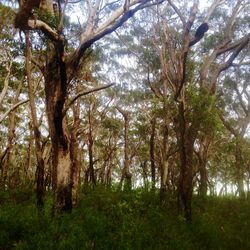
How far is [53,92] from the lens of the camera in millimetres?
10273

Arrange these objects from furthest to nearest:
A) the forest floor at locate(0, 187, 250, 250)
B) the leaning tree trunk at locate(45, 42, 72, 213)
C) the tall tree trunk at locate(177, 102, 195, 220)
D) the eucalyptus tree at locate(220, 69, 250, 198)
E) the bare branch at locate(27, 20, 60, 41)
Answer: the eucalyptus tree at locate(220, 69, 250, 198) < the tall tree trunk at locate(177, 102, 195, 220) < the leaning tree trunk at locate(45, 42, 72, 213) < the bare branch at locate(27, 20, 60, 41) < the forest floor at locate(0, 187, 250, 250)

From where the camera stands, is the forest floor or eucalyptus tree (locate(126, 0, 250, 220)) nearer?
the forest floor

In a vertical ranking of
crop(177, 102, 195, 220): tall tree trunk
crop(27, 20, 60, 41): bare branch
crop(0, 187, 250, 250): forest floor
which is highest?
crop(27, 20, 60, 41): bare branch

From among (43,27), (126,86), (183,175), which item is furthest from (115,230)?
(126,86)

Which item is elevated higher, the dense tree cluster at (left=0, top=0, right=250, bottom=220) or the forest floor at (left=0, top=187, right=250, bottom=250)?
the dense tree cluster at (left=0, top=0, right=250, bottom=220)

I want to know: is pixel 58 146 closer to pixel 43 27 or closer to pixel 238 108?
pixel 43 27

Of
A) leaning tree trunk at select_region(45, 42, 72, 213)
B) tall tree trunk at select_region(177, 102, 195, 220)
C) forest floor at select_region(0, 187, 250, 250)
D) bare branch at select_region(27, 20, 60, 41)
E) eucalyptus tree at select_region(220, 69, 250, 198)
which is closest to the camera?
forest floor at select_region(0, 187, 250, 250)

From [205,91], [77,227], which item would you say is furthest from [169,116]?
[77,227]

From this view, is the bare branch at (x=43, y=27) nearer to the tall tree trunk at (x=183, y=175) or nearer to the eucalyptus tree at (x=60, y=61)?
the eucalyptus tree at (x=60, y=61)

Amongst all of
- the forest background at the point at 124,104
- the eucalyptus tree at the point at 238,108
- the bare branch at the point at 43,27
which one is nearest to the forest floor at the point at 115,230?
the forest background at the point at 124,104

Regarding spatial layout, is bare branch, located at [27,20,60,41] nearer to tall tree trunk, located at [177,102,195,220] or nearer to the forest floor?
the forest floor

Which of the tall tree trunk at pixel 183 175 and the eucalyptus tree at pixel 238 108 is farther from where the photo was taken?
the eucalyptus tree at pixel 238 108

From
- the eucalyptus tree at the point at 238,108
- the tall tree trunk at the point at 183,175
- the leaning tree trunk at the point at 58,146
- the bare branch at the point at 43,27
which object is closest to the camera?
the bare branch at the point at 43,27

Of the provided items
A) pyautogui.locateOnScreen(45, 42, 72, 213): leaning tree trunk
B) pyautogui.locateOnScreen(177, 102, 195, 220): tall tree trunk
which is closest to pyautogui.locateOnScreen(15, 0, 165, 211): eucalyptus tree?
pyautogui.locateOnScreen(45, 42, 72, 213): leaning tree trunk
